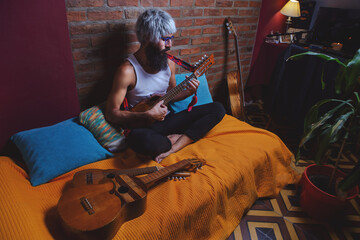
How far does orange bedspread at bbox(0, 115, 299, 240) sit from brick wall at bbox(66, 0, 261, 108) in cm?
61

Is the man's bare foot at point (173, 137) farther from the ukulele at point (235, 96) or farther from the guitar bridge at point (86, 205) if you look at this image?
the ukulele at point (235, 96)

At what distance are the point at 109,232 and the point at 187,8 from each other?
1.68 meters

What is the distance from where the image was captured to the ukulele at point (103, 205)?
82 cm

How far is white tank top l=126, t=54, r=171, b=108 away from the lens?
147cm

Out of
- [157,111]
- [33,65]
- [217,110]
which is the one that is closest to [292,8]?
[217,110]

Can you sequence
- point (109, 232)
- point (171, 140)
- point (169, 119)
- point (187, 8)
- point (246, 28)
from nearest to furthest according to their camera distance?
point (109, 232)
point (171, 140)
point (169, 119)
point (187, 8)
point (246, 28)

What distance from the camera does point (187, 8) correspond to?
184cm

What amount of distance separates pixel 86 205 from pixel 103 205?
2.5 inches

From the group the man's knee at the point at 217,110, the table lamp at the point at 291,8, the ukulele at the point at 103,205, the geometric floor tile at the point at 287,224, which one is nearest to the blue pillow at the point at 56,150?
the ukulele at the point at 103,205

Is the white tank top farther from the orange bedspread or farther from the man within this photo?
the orange bedspread

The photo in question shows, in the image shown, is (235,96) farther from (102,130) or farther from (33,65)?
(33,65)

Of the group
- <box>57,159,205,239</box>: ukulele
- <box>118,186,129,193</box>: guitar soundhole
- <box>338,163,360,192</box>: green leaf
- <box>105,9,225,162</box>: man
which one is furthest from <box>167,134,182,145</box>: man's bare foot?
<box>338,163,360,192</box>: green leaf

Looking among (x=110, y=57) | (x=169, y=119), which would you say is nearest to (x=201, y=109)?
(x=169, y=119)

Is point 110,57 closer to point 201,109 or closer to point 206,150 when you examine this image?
point 201,109
